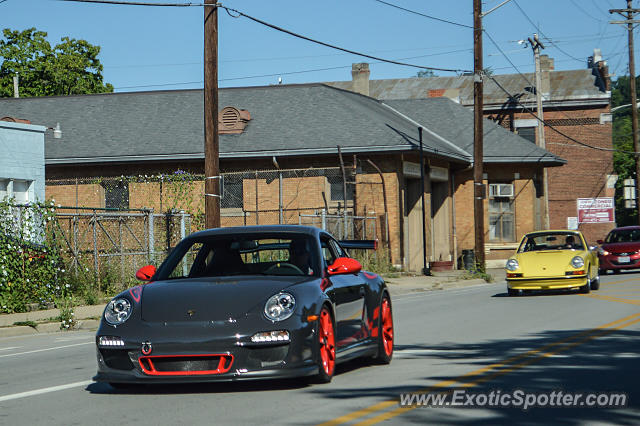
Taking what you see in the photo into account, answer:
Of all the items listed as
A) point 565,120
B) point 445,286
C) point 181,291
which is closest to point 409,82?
point 565,120

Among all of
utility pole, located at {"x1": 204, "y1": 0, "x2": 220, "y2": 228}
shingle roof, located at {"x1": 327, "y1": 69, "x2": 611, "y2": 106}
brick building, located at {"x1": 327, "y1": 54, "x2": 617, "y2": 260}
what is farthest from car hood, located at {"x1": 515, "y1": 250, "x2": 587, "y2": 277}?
brick building, located at {"x1": 327, "y1": 54, "x2": 617, "y2": 260}

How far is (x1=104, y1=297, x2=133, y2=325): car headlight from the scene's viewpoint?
8.16 meters

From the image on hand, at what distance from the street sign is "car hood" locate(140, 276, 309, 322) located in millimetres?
43341

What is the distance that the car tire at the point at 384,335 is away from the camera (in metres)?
10.0

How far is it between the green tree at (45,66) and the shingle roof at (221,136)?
1833 centimetres

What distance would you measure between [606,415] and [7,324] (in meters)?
12.2

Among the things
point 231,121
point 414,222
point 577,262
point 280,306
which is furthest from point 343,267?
point 414,222

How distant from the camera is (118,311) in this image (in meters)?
8.26

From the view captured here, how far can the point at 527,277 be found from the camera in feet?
71.2

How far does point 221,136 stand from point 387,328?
87.7 feet

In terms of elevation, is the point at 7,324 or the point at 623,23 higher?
the point at 623,23

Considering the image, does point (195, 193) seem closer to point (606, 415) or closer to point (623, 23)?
point (623, 23)

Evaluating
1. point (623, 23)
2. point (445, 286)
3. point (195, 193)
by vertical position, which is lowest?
point (445, 286)

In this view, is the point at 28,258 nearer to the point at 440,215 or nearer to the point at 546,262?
the point at 546,262
